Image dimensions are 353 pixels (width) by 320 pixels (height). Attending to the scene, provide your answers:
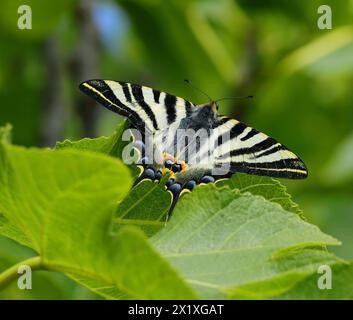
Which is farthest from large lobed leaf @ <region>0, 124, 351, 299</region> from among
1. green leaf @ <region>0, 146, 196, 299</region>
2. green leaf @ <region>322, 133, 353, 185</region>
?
green leaf @ <region>322, 133, 353, 185</region>

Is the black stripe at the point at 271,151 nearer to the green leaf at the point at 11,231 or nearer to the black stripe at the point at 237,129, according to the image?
the black stripe at the point at 237,129

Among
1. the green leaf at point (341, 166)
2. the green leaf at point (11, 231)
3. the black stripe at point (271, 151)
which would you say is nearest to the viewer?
the green leaf at point (11, 231)

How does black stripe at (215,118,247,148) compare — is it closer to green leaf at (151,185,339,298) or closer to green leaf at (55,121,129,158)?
green leaf at (55,121,129,158)

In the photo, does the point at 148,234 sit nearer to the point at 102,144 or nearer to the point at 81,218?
the point at 102,144

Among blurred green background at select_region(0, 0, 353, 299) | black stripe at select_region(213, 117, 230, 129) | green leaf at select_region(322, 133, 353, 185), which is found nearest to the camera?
black stripe at select_region(213, 117, 230, 129)

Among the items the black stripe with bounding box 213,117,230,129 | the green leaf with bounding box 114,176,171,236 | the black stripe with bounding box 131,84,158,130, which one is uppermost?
the black stripe with bounding box 131,84,158,130

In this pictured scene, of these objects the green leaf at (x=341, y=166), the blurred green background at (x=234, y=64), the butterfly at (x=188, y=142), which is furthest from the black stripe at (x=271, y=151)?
the green leaf at (x=341, y=166)

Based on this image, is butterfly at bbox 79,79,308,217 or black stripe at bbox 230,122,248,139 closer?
butterfly at bbox 79,79,308,217

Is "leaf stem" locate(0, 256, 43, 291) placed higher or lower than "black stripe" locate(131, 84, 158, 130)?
lower
